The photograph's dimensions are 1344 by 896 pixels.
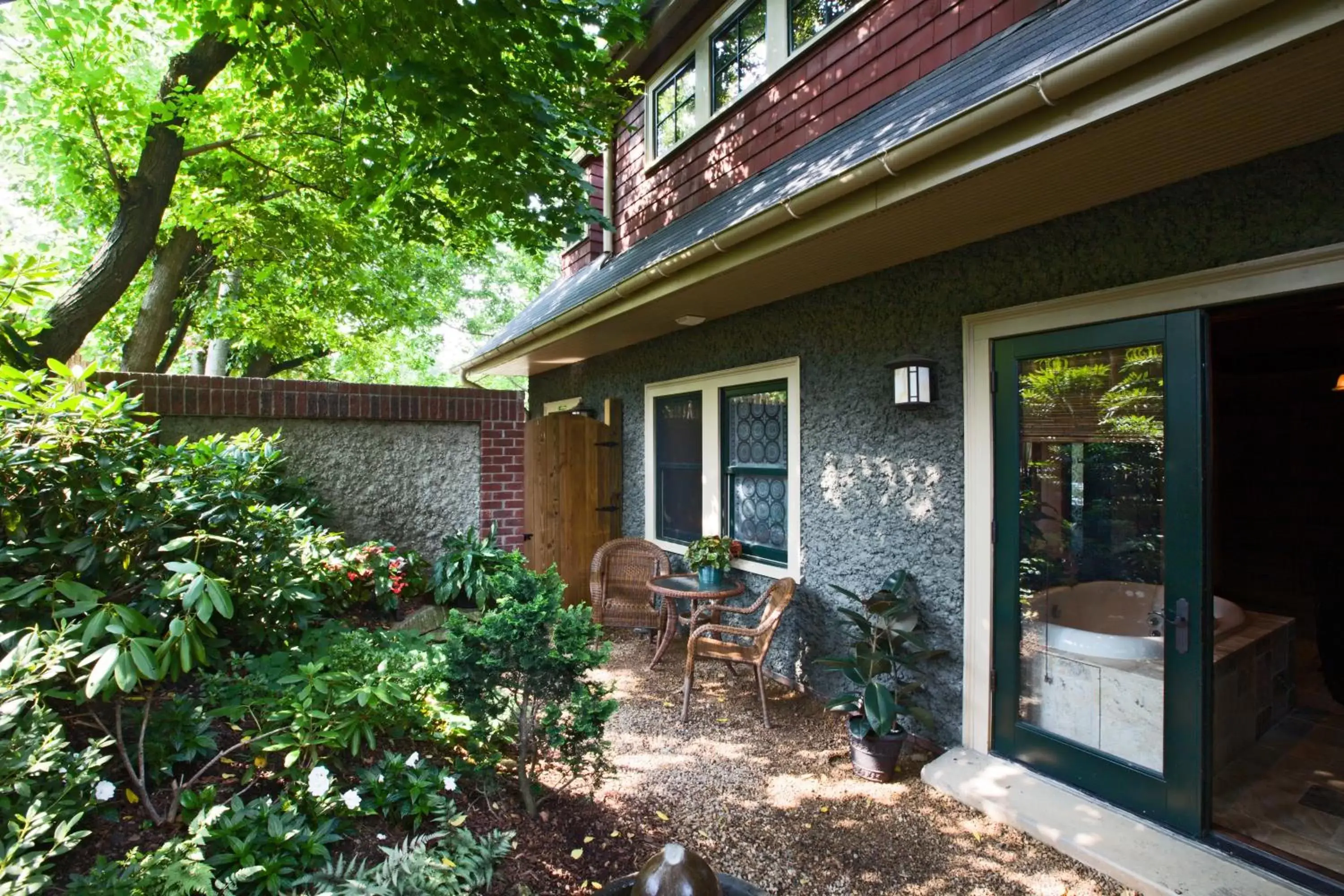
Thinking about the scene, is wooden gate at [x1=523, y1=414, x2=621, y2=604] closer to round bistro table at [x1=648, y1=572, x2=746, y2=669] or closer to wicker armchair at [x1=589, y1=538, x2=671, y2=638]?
wicker armchair at [x1=589, y1=538, x2=671, y2=638]

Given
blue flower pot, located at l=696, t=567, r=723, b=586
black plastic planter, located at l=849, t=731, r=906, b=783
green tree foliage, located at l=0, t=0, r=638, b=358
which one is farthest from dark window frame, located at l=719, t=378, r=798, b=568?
green tree foliage, located at l=0, t=0, r=638, b=358

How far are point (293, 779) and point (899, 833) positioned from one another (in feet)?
7.31

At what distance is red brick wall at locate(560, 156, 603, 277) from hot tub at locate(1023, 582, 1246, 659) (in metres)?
5.59

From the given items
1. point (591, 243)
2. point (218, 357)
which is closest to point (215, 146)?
point (591, 243)

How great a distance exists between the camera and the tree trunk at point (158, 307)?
658cm

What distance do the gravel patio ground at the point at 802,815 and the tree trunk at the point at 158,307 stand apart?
623cm

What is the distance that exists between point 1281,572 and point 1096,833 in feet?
17.1

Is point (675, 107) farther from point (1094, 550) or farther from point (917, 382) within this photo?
point (1094, 550)

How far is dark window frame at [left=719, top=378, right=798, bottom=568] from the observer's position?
173 inches

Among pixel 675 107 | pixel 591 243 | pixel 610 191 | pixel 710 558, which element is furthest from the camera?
pixel 591 243

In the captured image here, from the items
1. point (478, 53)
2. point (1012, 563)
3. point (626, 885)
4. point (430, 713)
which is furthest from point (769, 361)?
point (626, 885)

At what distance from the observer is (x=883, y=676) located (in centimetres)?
345

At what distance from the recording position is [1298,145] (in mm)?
2156

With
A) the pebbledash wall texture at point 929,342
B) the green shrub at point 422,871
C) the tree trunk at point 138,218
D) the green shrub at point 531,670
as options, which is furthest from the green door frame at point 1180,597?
the tree trunk at point 138,218
